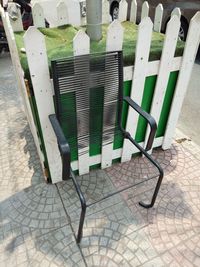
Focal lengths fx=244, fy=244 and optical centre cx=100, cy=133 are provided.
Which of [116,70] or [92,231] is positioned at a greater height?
[116,70]

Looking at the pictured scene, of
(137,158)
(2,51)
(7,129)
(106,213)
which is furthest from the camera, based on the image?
(2,51)

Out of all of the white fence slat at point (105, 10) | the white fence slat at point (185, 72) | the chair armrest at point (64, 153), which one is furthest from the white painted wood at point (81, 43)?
the white fence slat at point (105, 10)

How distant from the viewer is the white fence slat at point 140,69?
1.73 meters

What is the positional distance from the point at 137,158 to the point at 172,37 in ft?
4.00

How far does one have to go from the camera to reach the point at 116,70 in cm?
179

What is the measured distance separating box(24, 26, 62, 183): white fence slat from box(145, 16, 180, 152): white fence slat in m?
0.94

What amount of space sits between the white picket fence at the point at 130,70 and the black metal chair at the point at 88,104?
10 cm


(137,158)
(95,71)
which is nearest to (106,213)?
(137,158)

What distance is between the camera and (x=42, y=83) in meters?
1.67

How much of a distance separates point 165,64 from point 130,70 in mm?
326

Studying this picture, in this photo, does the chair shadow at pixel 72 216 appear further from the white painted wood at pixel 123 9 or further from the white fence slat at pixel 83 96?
the white painted wood at pixel 123 9

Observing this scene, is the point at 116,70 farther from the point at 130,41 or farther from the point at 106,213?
the point at 106,213

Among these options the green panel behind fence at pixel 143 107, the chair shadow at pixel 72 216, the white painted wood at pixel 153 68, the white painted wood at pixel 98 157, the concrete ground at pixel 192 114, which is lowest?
the chair shadow at pixel 72 216

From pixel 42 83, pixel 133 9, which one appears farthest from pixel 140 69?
pixel 133 9
